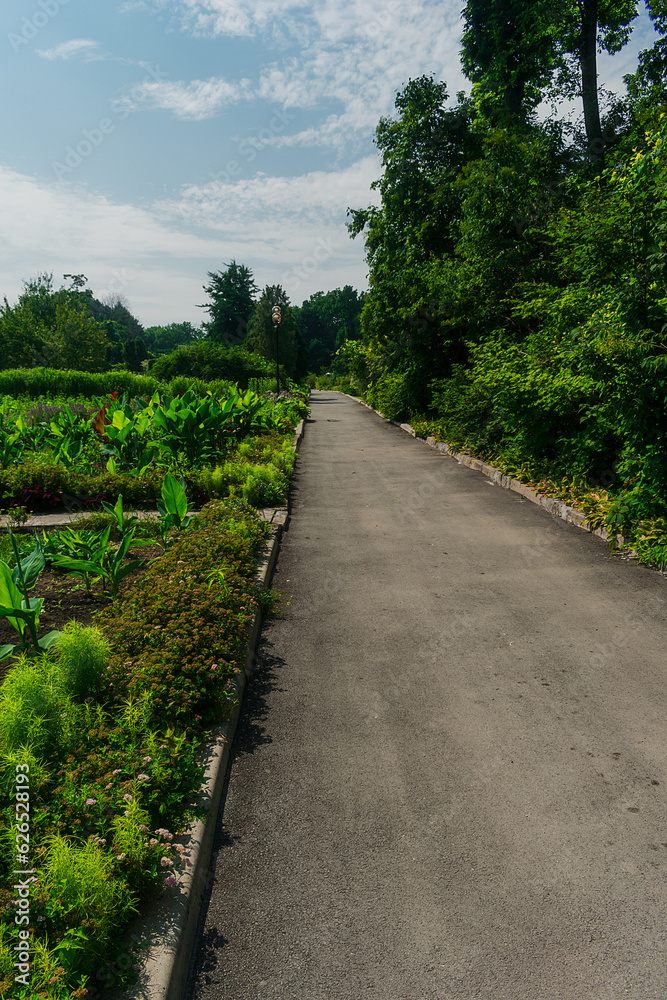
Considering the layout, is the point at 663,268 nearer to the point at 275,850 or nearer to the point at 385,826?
the point at 385,826

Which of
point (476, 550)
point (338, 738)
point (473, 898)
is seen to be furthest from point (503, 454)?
point (473, 898)

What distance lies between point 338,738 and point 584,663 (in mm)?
1778

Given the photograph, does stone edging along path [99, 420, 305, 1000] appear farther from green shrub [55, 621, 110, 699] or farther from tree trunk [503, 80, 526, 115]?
tree trunk [503, 80, 526, 115]

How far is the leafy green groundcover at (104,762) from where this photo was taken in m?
1.75

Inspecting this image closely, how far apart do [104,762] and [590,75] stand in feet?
61.5

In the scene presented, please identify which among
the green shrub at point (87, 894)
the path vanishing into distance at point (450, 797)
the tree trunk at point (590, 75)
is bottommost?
the path vanishing into distance at point (450, 797)

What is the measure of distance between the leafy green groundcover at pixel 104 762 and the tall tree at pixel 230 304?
44.8m

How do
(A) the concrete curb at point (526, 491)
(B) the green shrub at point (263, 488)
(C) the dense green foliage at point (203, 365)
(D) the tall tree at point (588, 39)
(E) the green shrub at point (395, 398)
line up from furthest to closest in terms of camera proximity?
(C) the dense green foliage at point (203, 365) < (E) the green shrub at point (395, 398) < (D) the tall tree at point (588, 39) < (B) the green shrub at point (263, 488) < (A) the concrete curb at point (526, 491)

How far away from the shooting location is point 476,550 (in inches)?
239

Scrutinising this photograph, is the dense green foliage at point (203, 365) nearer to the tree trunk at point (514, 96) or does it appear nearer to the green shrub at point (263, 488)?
the tree trunk at point (514, 96)

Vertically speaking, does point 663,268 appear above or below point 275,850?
above

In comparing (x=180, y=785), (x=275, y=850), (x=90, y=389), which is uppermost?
(x=90, y=389)

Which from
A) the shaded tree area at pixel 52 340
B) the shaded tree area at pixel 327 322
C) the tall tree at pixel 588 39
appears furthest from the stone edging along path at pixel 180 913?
the shaded tree area at pixel 327 322

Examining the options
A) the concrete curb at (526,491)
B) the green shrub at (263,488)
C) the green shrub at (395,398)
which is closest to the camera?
the concrete curb at (526,491)
